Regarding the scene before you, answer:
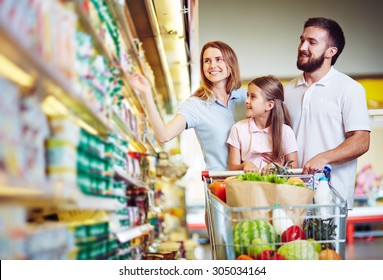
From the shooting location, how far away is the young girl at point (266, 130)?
314cm

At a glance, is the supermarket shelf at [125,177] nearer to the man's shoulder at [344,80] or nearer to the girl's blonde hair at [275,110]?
the girl's blonde hair at [275,110]

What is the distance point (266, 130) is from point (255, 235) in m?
1.03

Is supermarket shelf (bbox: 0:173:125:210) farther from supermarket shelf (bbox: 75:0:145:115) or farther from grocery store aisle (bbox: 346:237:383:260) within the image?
grocery store aisle (bbox: 346:237:383:260)

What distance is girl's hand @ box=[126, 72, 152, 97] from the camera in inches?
126

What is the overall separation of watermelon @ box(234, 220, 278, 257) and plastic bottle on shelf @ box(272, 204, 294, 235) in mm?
31

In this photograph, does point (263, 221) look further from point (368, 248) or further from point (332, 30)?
point (332, 30)

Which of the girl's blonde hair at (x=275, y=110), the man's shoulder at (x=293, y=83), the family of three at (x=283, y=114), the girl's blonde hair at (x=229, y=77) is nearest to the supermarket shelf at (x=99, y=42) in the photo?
the family of three at (x=283, y=114)

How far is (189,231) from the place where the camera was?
4.95 metres

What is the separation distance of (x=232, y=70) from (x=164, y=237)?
2.17 m

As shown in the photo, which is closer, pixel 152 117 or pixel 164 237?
pixel 152 117

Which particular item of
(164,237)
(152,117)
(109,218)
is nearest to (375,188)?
(152,117)

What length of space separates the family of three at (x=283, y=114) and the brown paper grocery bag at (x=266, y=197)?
2.11 feet

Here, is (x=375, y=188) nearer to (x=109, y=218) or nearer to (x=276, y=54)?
(x=276, y=54)

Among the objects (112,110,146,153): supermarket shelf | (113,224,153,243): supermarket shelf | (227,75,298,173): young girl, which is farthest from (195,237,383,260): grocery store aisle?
(112,110,146,153): supermarket shelf
